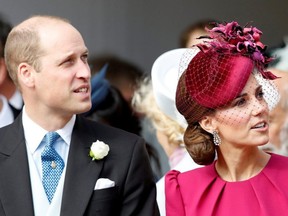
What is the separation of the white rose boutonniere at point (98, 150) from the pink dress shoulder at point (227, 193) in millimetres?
313

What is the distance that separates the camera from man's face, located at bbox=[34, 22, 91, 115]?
3307 mm

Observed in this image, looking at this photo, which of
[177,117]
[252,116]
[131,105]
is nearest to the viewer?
[252,116]

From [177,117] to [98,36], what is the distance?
1.35 m

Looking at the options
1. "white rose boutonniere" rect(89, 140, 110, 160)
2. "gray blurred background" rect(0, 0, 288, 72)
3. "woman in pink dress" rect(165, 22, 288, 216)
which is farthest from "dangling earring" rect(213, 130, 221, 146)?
"gray blurred background" rect(0, 0, 288, 72)

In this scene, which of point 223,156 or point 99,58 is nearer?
point 223,156

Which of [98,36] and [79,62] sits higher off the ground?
[79,62]

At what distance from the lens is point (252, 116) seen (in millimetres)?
3199

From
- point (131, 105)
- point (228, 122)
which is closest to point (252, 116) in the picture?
point (228, 122)

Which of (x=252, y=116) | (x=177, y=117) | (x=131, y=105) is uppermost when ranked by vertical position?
(x=252, y=116)

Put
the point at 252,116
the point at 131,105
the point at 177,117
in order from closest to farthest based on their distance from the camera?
the point at 252,116 → the point at 177,117 → the point at 131,105

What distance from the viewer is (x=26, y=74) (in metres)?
3.42

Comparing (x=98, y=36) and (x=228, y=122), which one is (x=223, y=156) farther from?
(x=98, y=36)

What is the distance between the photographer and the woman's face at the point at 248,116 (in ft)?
10.5

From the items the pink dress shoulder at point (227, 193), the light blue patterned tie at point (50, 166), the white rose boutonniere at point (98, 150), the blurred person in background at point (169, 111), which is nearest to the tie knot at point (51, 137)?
the light blue patterned tie at point (50, 166)
